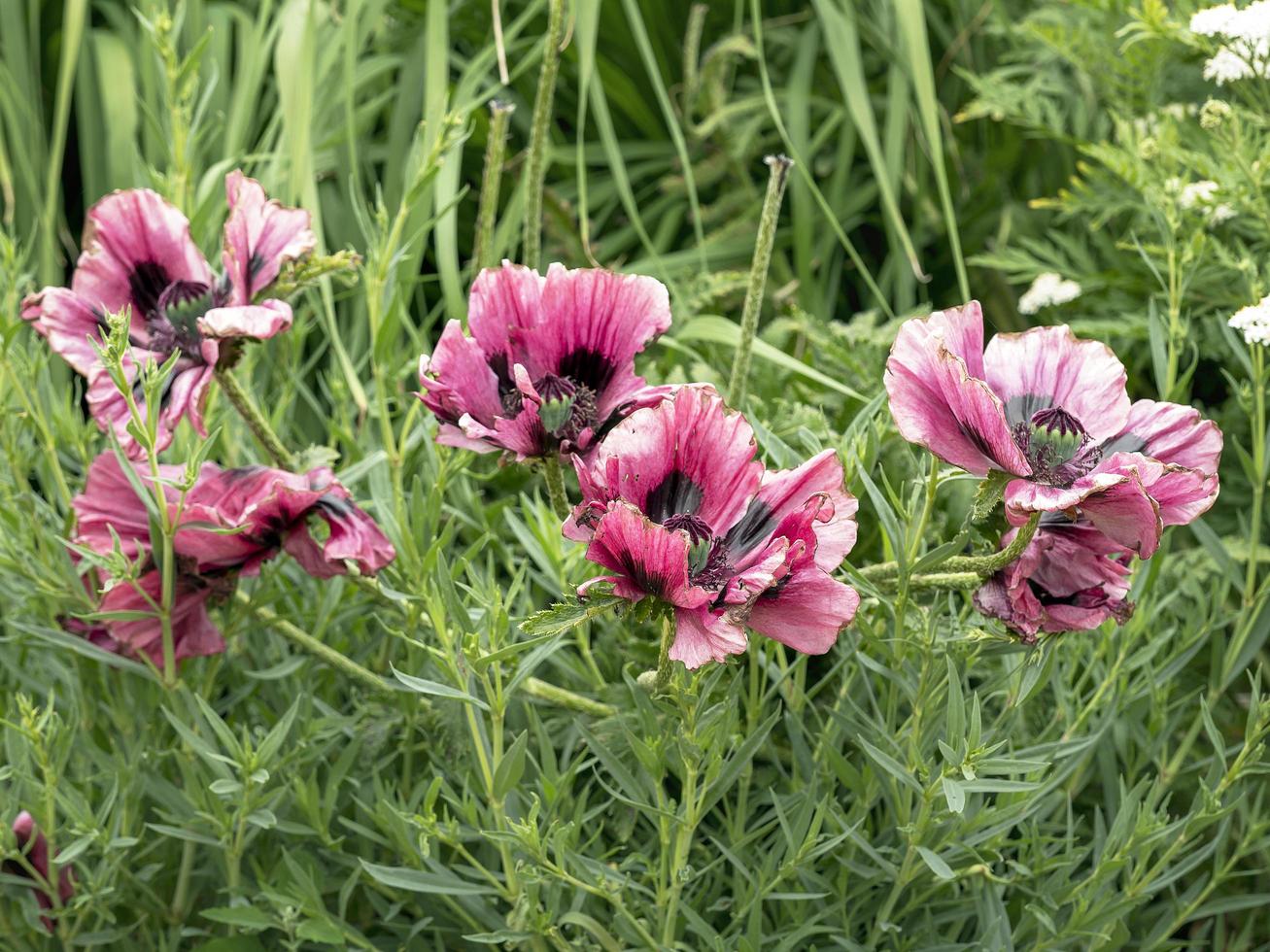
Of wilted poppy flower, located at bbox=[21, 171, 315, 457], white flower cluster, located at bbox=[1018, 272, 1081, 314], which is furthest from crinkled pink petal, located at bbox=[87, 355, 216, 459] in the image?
white flower cluster, located at bbox=[1018, 272, 1081, 314]

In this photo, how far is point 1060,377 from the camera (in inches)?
27.5

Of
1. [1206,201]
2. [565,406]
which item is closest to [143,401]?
[565,406]

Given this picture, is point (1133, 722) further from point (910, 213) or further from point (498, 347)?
point (910, 213)

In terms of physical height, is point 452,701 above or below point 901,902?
above

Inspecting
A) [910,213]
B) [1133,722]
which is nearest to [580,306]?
[1133,722]

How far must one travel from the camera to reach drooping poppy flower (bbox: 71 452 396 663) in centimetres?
78

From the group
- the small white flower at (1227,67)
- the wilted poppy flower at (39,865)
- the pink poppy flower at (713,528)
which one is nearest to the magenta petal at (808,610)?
the pink poppy flower at (713,528)

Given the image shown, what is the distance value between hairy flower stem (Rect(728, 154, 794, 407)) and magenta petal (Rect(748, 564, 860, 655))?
248mm

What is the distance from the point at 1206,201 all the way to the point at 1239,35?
0.40ft

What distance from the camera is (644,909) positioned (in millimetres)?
854

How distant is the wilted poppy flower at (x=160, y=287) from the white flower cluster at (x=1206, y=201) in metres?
0.62

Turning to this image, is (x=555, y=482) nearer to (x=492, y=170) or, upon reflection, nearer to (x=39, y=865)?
(x=492, y=170)

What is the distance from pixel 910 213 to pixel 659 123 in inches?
13.9

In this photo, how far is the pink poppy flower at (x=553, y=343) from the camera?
71 centimetres
